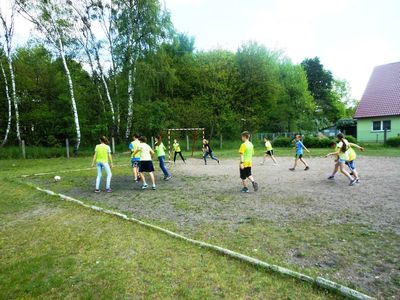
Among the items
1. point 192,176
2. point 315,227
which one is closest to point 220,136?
point 192,176

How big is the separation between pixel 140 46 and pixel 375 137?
24.9 meters

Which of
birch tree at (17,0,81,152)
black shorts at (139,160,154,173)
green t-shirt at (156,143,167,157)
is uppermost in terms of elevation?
birch tree at (17,0,81,152)

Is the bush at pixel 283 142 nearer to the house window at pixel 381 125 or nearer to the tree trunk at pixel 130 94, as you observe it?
the house window at pixel 381 125

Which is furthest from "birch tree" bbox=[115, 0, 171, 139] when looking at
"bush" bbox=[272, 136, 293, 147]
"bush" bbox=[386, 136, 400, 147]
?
"bush" bbox=[386, 136, 400, 147]

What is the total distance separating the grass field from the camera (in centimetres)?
370

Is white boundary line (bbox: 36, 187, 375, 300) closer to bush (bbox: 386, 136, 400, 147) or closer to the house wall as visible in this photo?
bush (bbox: 386, 136, 400, 147)

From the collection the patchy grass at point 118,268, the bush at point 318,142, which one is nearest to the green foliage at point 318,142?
the bush at point 318,142

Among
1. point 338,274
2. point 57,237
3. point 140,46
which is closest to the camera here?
point 338,274

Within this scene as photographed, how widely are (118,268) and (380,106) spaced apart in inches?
1343

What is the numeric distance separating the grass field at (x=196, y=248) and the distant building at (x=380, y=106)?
26.0 meters

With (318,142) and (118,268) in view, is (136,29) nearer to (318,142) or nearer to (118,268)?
(318,142)

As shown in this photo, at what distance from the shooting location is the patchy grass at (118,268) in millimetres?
3594

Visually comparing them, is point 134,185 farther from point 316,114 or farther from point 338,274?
point 316,114

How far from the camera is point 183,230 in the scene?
573cm
